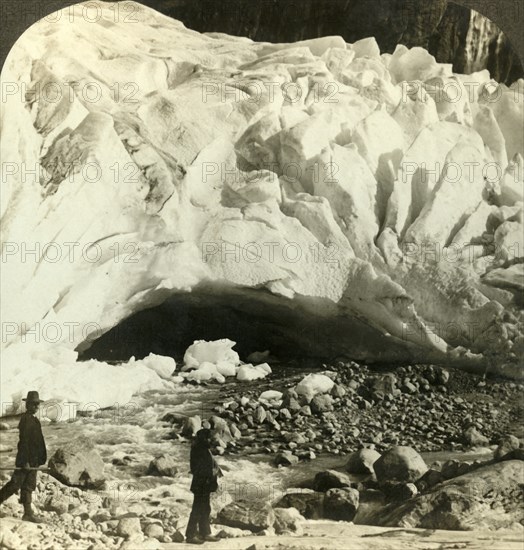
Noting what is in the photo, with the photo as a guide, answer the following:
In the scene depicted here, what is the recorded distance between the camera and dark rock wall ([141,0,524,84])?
4129 mm

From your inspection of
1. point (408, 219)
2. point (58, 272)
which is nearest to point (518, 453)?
point (408, 219)

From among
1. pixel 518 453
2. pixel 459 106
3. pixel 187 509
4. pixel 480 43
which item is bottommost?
pixel 187 509

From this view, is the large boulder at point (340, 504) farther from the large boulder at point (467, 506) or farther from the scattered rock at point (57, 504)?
the scattered rock at point (57, 504)

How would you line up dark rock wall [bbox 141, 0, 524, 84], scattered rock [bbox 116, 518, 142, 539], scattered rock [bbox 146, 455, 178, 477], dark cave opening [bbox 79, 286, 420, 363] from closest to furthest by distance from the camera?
scattered rock [bbox 116, 518, 142, 539], scattered rock [bbox 146, 455, 178, 477], dark cave opening [bbox 79, 286, 420, 363], dark rock wall [bbox 141, 0, 524, 84]

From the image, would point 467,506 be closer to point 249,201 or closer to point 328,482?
point 328,482

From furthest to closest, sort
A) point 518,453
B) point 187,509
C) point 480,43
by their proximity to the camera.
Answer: point 480,43 < point 518,453 < point 187,509

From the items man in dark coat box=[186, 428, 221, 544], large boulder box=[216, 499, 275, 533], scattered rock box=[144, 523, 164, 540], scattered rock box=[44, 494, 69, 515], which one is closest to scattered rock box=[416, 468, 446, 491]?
large boulder box=[216, 499, 275, 533]

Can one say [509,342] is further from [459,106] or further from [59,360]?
[59,360]

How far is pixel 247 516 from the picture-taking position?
3693 mm

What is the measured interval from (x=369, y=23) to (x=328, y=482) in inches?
86.4

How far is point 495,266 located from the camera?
4.13 metres

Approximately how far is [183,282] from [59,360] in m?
0.66

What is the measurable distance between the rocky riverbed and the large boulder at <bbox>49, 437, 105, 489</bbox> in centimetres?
2

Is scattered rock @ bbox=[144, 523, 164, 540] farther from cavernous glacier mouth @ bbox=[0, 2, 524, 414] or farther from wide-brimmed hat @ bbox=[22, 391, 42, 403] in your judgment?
wide-brimmed hat @ bbox=[22, 391, 42, 403]
